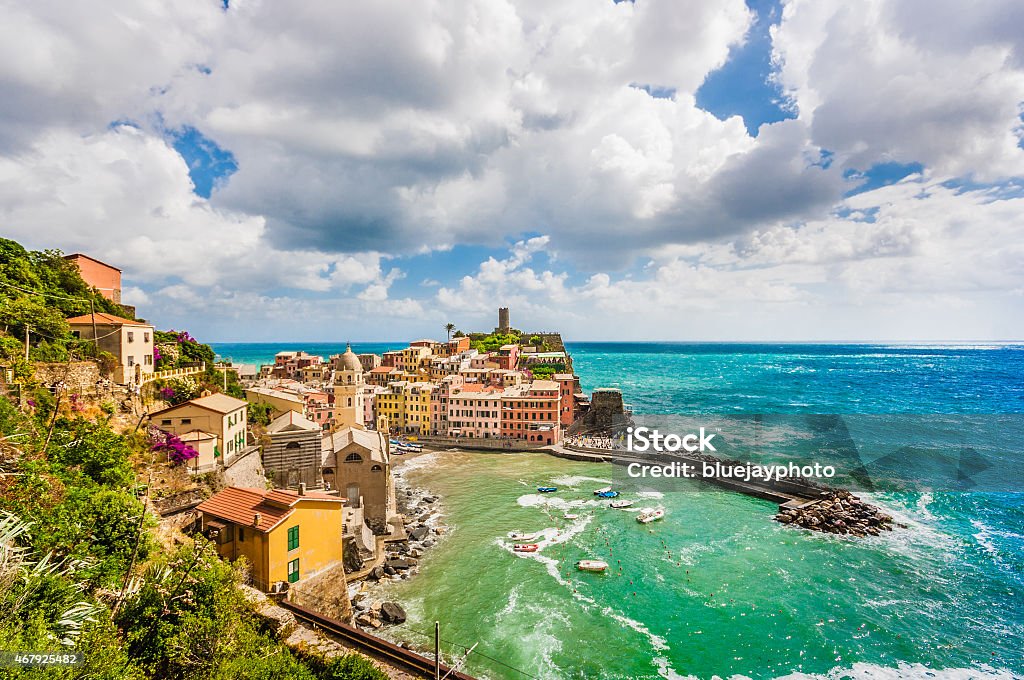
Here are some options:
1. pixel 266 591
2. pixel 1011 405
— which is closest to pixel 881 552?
pixel 266 591

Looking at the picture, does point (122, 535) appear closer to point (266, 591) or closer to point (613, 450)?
point (266, 591)

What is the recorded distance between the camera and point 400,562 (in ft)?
78.1

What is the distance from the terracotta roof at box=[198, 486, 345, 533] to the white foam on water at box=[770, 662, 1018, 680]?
17.2 metres

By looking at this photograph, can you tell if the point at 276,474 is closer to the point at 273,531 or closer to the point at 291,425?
the point at 291,425

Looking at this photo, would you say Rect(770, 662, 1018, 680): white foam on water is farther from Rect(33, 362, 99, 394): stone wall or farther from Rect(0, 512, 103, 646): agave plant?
Rect(33, 362, 99, 394): stone wall

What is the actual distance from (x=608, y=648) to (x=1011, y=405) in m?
96.3

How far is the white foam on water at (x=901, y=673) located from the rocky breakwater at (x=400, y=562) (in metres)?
13.8

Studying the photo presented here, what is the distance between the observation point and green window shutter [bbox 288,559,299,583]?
1573 cm

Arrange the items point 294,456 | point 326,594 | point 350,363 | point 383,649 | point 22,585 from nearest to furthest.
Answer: point 22,585 < point 383,649 < point 326,594 < point 294,456 < point 350,363

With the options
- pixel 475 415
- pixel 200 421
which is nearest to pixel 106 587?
pixel 200 421

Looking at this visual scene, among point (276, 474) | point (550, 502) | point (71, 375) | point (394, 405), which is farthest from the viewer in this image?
point (394, 405)

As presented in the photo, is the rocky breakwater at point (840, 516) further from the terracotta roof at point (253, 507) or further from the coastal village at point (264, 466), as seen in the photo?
the terracotta roof at point (253, 507)

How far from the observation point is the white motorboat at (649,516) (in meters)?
30.7

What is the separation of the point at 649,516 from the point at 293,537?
23.2 m
